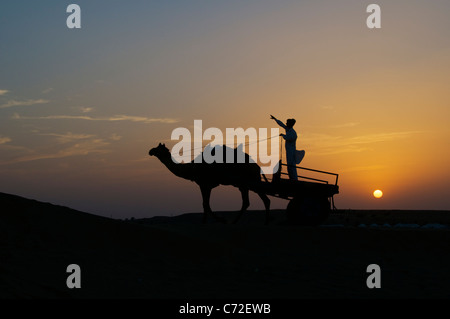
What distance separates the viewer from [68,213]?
45.9 ft

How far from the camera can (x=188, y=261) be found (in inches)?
522

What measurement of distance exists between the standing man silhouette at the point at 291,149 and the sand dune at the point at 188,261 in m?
3.13

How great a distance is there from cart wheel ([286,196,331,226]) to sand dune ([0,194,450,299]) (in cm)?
278

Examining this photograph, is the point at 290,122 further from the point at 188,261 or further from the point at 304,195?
the point at 188,261

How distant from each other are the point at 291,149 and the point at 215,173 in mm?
2837

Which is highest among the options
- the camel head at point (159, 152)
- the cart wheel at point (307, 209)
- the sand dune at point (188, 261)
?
the camel head at point (159, 152)

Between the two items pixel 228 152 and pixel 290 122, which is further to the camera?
pixel 228 152

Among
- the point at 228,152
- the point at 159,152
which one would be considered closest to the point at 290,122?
the point at 228,152

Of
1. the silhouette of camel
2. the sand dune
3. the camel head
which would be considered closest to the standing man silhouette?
the silhouette of camel

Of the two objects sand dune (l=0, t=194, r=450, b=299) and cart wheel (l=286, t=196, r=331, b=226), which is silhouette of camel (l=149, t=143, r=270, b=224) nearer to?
cart wheel (l=286, t=196, r=331, b=226)

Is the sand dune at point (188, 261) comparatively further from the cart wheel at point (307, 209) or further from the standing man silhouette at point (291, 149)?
the standing man silhouette at point (291, 149)

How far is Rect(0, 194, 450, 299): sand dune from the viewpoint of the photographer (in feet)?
35.6

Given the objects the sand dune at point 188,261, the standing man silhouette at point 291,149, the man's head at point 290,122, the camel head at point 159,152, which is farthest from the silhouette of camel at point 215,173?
the sand dune at point 188,261

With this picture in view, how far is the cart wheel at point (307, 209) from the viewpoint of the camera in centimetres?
1986
